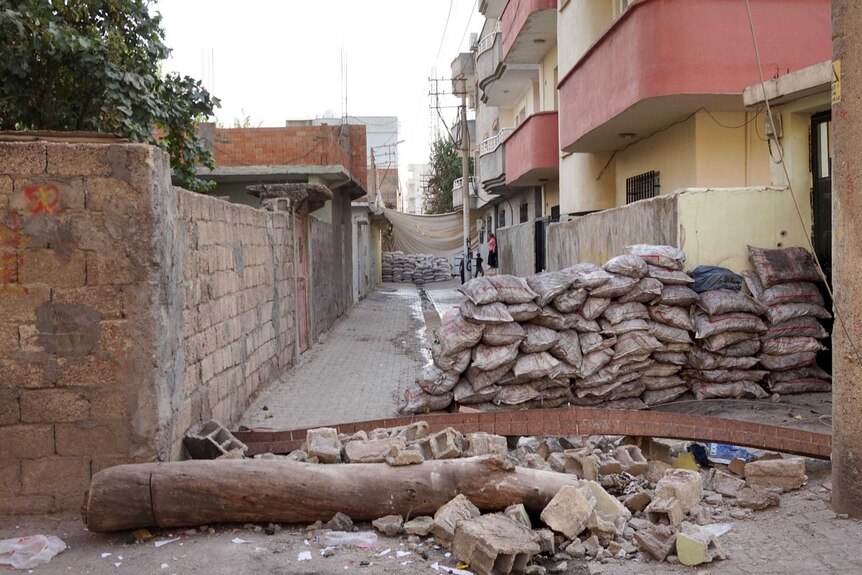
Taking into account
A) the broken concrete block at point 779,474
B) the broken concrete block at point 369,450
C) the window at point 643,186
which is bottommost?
the broken concrete block at point 779,474

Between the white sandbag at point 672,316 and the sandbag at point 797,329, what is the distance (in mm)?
697

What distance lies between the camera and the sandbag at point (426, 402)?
7.27 meters

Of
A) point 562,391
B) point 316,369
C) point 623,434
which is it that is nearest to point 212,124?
point 316,369

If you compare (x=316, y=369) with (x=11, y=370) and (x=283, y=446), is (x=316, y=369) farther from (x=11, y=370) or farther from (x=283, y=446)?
(x=11, y=370)

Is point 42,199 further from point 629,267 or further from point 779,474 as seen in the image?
point 779,474

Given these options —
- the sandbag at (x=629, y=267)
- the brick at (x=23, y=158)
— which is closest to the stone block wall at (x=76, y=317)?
the brick at (x=23, y=158)

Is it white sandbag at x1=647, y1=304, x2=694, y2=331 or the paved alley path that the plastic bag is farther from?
white sandbag at x1=647, y1=304, x2=694, y2=331

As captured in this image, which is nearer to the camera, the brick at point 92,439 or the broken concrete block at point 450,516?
the broken concrete block at point 450,516

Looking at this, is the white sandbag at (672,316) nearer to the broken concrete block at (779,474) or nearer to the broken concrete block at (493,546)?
the broken concrete block at (779,474)

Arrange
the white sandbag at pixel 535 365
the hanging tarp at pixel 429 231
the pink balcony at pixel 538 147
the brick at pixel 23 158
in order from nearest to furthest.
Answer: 1. the brick at pixel 23 158
2. the white sandbag at pixel 535 365
3. the pink balcony at pixel 538 147
4. the hanging tarp at pixel 429 231

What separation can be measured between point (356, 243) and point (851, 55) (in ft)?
73.7

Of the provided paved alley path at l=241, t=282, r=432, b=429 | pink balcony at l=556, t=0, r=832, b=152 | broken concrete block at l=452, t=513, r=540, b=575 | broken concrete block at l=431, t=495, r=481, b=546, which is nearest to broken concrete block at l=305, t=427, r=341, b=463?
broken concrete block at l=431, t=495, r=481, b=546

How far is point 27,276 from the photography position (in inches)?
191

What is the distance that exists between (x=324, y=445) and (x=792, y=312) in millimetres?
4533
